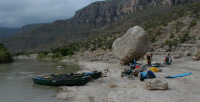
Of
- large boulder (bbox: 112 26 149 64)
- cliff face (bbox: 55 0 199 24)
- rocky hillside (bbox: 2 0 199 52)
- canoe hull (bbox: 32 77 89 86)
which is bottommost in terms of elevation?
canoe hull (bbox: 32 77 89 86)

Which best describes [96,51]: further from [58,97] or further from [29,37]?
[29,37]

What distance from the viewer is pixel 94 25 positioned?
143m

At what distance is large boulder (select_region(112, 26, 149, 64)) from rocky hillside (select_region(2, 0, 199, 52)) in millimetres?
28376

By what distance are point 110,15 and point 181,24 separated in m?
117

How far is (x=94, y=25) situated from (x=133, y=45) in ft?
406

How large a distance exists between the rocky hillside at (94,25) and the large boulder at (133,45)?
93.1ft

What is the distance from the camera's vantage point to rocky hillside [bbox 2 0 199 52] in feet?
239

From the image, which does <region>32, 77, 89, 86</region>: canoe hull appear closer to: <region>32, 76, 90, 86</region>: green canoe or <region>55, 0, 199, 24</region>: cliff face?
<region>32, 76, 90, 86</region>: green canoe

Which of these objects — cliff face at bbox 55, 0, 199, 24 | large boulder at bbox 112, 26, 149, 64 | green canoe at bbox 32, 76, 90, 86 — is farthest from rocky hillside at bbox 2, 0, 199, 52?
green canoe at bbox 32, 76, 90, 86

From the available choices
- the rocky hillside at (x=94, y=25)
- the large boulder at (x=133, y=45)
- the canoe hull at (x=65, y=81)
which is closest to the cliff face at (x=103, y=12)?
the rocky hillside at (x=94, y=25)

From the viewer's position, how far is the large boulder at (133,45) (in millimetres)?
21000

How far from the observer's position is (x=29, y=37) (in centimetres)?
11781

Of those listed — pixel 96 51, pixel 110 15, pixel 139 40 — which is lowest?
pixel 96 51

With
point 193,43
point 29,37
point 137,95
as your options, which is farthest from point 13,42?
point 137,95
